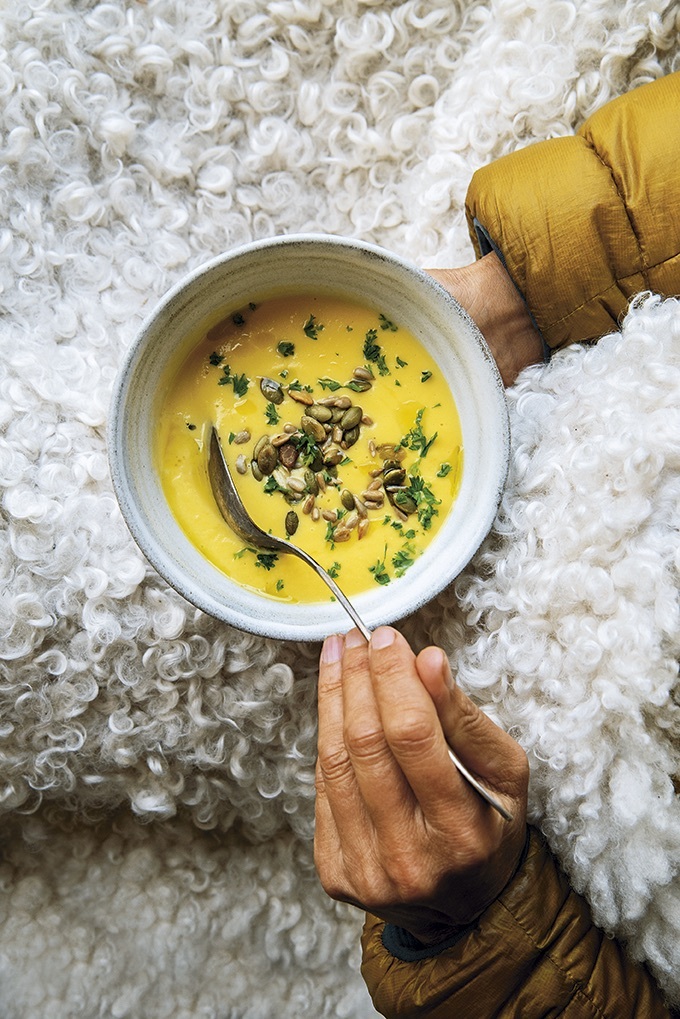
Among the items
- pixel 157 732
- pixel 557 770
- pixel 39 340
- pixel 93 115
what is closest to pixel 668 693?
pixel 557 770

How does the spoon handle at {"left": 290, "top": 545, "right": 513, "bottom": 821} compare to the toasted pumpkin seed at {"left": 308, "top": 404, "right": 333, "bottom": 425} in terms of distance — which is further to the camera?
the toasted pumpkin seed at {"left": 308, "top": 404, "right": 333, "bottom": 425}

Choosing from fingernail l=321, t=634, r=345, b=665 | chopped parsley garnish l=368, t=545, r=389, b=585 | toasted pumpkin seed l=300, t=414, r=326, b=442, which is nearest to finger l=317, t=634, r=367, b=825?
fingernail l=321, t=634, r=345, b=665

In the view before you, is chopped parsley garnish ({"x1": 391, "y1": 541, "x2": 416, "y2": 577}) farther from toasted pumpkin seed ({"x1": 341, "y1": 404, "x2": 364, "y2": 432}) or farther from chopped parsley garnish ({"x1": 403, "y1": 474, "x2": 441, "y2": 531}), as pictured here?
toasted pumpkin seed ({"x1": 341, "y1": 404, "x2": 364, "y2": 432})

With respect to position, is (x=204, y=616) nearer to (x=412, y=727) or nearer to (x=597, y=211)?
(x=412, y=727)

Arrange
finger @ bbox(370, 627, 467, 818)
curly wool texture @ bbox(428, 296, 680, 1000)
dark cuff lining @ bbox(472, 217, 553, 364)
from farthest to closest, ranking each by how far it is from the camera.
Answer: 1. dark cuff lining @ bbox(472, 217, 553, 364)
2. curly wool texture @ bbox(428, 296, 680, 1000)
3. finger @ bbox(370, 627, 467, 818)

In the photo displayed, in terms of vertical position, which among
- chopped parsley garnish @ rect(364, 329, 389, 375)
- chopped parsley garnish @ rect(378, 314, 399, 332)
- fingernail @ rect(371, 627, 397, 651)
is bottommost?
fingernail @ rect(371, 627, 397, 651)

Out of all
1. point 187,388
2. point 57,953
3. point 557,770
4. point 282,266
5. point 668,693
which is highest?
point 282,266

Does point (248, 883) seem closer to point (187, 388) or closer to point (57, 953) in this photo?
point (57, 953)
